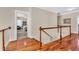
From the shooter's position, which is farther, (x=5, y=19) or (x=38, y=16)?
(x=38, y=16)

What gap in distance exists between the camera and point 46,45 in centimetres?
149

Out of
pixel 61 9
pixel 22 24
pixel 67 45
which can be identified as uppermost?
pixel 61 9

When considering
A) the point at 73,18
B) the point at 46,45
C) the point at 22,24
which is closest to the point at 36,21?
the point at 22,24

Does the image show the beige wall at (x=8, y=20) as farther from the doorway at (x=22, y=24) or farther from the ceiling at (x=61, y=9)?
the ceiling at (x=61, y=9)

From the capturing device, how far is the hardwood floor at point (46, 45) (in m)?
1.43

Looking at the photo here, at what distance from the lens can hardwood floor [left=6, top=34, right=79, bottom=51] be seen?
4.70ft

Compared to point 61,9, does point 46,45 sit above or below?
below

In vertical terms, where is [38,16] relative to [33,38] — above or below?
above

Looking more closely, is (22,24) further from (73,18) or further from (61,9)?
(73,18)

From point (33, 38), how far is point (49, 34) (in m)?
0.26

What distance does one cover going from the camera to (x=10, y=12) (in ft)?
4.63

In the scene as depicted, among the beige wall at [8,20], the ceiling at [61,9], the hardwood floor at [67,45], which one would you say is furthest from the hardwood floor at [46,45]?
the ceiling at [61,9]
